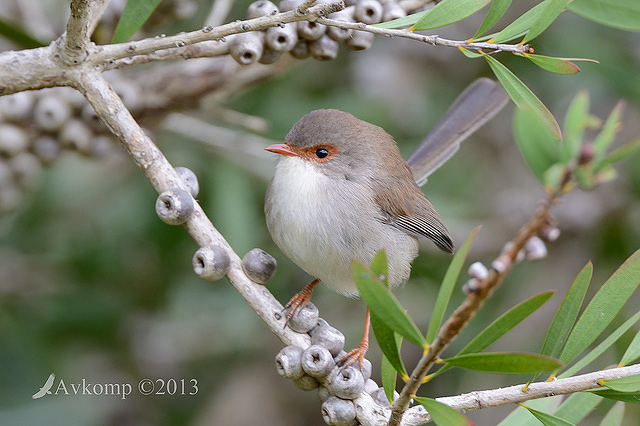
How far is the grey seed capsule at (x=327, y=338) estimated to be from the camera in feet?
6.59

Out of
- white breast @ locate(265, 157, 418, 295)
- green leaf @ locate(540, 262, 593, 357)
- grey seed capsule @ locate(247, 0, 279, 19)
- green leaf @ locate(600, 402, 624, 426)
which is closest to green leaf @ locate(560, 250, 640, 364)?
green leaf @ locate(540, 262, 593, 357)

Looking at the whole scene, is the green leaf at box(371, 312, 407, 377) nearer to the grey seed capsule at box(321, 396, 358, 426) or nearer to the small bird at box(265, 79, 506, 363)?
the grey seed capsule at box(321, 396, 358, 426)

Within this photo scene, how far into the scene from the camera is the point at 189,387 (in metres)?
3.80

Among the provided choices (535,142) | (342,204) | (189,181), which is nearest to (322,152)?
(342,204)

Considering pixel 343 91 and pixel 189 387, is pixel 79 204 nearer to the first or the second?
pixel 189 387

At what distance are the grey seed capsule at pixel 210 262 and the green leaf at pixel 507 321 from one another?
2.60ft

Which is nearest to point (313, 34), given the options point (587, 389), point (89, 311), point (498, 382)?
point (587, 389)

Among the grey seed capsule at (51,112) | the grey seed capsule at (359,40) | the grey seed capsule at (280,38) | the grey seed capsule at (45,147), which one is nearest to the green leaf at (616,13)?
the grey seed capsule at (359,40)

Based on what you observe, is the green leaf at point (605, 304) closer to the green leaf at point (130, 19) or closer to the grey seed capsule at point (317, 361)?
the grey seed capsule at point (317, 361)

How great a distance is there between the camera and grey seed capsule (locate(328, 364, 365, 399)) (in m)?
1.84

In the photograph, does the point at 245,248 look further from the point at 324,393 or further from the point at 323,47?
the point at 324,393

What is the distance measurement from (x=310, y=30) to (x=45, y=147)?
55.5 inches

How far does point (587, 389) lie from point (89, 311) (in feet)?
8.60

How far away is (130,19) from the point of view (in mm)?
2184
